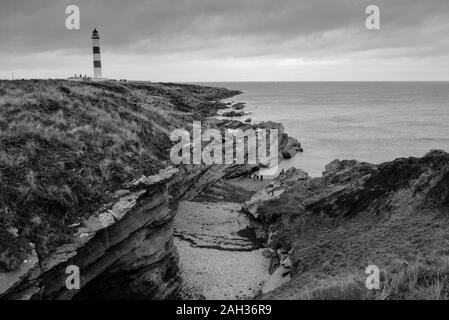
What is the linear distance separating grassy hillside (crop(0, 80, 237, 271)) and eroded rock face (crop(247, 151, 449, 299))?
9.19m

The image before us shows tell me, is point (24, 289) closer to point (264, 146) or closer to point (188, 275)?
point (188, 275)

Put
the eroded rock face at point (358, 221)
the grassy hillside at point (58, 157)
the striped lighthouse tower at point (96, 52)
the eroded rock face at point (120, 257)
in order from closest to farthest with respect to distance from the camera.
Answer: the eroded rock face at point (120, 257) < the grassy hillside at point (58, 157) < the eroded rock face at point (358, 221) < the striped lighthouse tower at point (96, 52)

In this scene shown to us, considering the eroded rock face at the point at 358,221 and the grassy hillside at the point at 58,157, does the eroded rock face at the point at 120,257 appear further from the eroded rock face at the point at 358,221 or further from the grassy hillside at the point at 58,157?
the eroded rock face at the point at 358,221

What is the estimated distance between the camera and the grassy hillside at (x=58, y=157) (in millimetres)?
15066

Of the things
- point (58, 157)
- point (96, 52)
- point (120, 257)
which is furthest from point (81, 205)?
point (96, 52)

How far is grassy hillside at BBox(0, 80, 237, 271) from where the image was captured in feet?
49.4

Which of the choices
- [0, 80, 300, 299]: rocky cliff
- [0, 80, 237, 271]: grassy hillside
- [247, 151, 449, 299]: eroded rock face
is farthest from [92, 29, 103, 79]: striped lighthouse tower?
[247, 151, 449, 299]: eroded rock face

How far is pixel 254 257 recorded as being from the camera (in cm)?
2508

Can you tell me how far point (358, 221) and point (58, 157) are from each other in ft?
53.0

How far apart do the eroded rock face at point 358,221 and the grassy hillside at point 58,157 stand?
30.1ft

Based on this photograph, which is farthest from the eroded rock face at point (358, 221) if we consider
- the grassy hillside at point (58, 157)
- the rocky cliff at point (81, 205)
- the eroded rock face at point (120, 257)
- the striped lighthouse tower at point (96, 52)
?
the striped lighthouse tower at point (96, 52)

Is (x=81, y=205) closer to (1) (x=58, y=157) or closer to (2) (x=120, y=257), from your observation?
(2) (x=120, y=257)

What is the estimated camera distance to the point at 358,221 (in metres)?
21.7

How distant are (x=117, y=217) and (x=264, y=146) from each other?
44225 millimetres
